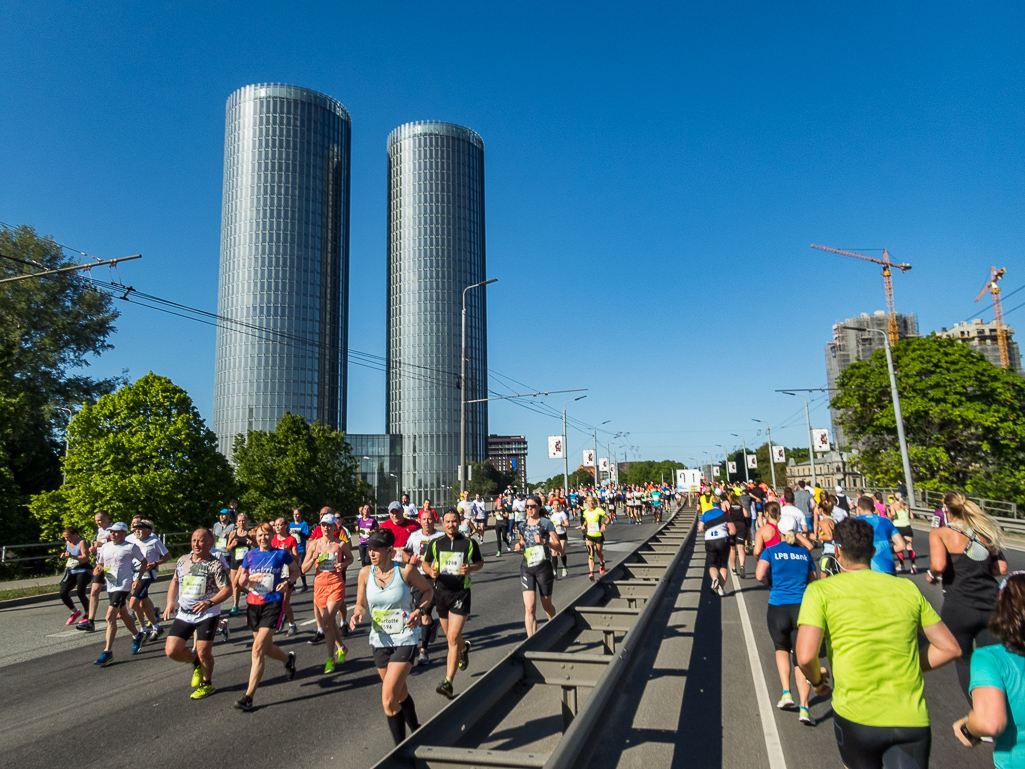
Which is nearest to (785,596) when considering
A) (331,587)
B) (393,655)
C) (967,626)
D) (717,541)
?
(967,626)

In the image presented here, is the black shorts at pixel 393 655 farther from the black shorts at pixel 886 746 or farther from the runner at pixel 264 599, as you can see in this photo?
the black shorts at pixel 886 746

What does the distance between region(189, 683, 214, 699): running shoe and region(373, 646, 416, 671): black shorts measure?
2.93m

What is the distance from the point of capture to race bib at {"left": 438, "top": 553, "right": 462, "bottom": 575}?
729 cm

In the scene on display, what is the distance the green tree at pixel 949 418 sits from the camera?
37.5 metres

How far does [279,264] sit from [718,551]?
109822mm

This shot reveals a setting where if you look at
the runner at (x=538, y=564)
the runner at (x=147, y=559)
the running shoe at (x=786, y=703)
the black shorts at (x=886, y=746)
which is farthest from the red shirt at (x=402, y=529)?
the black shorts at (x=886, y=746)

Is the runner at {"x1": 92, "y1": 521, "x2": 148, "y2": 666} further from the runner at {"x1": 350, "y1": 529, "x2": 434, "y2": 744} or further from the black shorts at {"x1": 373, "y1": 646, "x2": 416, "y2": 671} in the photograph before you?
the black shorts at {"x1": 373, "y1": 646, "x2": 416, "y2": 671}

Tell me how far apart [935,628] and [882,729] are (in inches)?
20.8

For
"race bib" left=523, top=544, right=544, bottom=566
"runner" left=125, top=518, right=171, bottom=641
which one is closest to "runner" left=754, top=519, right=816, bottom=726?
"race bib" left=523, top=544, right=544, bottom=566

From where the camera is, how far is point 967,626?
498cm

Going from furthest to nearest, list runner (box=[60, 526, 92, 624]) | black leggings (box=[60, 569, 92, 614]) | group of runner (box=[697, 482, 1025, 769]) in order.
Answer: black leggings (box=[60, 569, 92, 614]), runner (box=[60, 526, 92, 624]), group of runner (box=[697, 482, 1025, 769])

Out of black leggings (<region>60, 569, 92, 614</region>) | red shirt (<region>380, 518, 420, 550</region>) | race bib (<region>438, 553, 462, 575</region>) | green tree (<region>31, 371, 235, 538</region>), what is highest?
green tree (<region>31, 371, 235, 538</region>)

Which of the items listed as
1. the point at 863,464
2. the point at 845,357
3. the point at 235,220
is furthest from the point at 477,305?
the point at 845,357

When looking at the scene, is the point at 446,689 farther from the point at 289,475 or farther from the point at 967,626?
the point at 289,475
